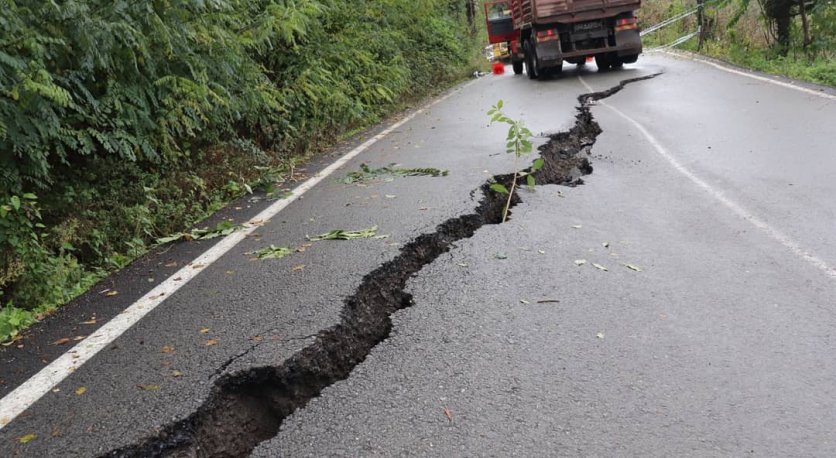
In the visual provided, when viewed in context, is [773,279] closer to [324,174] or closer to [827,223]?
[827,223]

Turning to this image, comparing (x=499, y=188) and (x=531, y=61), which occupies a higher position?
(x=531, y=61)

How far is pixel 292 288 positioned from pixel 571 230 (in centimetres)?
207

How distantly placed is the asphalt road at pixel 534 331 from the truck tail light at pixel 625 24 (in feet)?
38.2

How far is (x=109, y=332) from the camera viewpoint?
11.2 ft

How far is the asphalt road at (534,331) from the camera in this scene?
240cm

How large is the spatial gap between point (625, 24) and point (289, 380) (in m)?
16.3

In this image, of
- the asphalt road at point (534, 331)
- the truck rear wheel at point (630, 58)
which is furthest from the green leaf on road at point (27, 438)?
the truck rear wheel at point (630, 58)

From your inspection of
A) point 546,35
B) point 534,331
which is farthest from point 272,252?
point 546,35

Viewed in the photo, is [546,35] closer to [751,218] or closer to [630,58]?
[630,58]

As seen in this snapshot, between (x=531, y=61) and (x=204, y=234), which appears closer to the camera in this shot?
(x=204, y=234)

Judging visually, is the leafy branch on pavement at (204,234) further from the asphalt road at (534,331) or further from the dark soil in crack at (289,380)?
the dark soil in crack at (289,380)

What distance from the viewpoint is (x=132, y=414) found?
257 centimetres

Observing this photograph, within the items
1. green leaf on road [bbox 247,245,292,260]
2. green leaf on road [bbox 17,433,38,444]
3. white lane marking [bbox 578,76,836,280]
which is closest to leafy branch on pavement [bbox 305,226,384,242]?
green leaf on road [bbox 247,245,292,260]

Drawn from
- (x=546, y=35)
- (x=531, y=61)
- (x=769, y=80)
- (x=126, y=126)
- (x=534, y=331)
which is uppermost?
(x=546, y=35)
